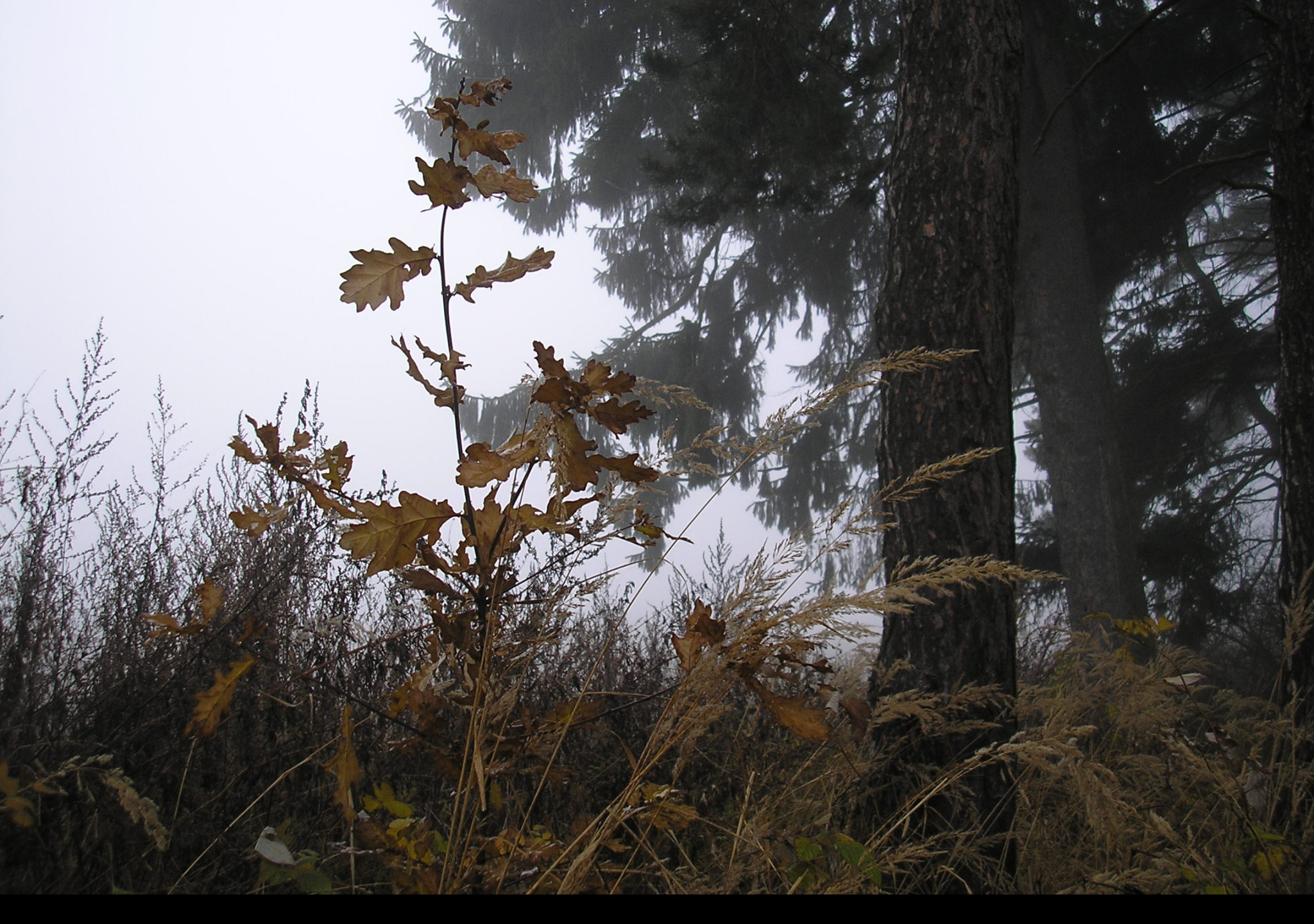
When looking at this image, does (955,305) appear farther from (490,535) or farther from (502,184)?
(490,535)

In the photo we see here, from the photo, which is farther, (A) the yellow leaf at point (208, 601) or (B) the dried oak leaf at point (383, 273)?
(A) the yellow leaf at point (208, 601)

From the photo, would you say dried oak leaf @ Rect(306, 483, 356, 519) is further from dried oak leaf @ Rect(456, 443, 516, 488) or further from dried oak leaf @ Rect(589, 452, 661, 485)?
dried oak leaf @ Rect(589, 452, 661, 485)

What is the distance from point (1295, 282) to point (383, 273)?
3661mm

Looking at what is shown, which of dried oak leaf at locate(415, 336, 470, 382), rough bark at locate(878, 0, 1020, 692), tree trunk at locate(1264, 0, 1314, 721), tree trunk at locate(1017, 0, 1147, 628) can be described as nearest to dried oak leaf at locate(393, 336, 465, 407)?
dried oak leaf at locate(415, 336, 470, 382)

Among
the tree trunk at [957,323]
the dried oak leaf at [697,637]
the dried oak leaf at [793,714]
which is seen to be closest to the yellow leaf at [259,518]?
the dried oak leaf at [697,637]

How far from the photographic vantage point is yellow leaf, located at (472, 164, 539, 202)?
3.91 ft

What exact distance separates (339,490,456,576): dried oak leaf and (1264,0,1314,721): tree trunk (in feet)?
10.8

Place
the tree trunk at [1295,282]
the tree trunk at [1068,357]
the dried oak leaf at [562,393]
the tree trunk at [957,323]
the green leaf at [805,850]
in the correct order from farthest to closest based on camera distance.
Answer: the tree trunk at [1068,357] → the tree trunk at [1295,282] → the tree trunk at [957,323] → the green leaf at [805,850] → the dried oak leaf at [562,393]

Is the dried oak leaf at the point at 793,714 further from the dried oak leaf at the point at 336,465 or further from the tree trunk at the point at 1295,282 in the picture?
the tree trunk at the point at 1295,282

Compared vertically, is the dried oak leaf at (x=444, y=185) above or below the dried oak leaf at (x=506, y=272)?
above

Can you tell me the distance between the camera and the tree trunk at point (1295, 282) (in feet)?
10.2

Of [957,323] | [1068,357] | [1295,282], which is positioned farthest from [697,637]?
[1068,357]

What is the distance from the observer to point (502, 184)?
1.21m
